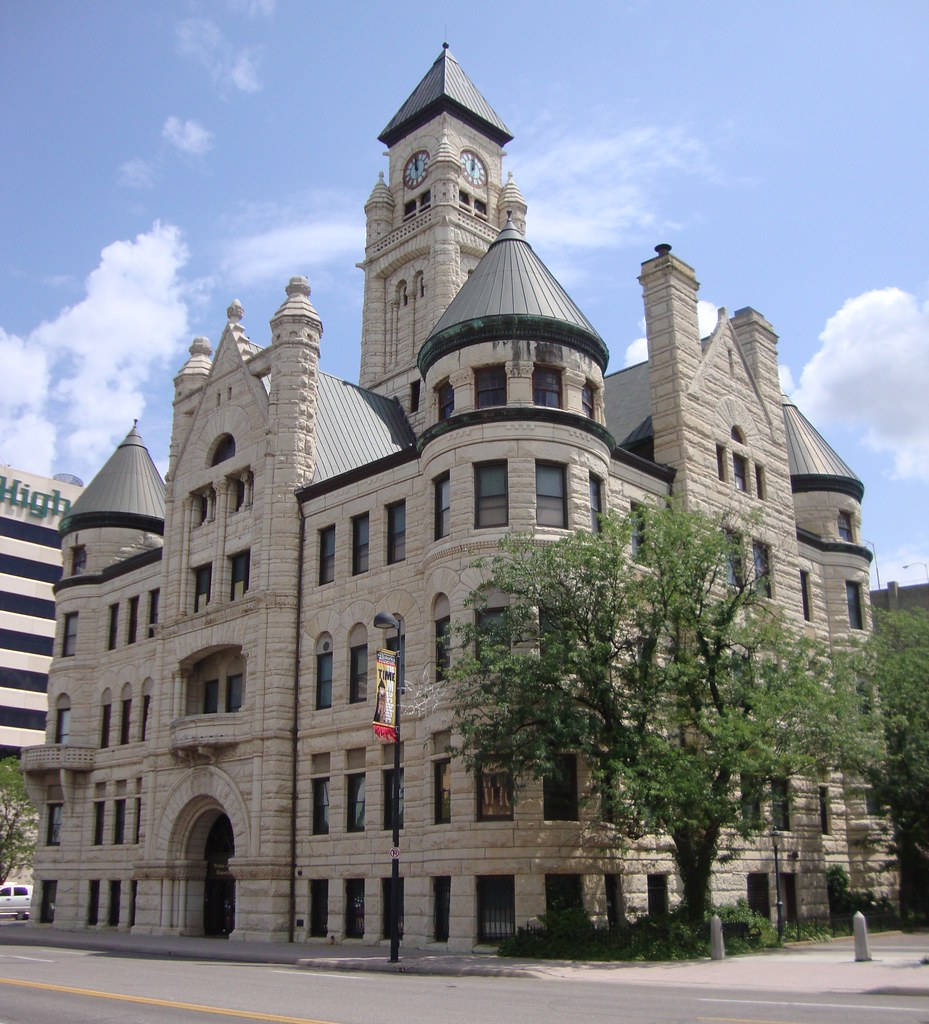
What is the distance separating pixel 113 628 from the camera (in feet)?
154

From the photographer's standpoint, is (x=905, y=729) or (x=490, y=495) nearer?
(x=490, y=495)

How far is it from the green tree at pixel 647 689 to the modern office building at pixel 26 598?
217ft

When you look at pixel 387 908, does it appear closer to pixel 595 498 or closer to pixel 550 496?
pixel 550 496

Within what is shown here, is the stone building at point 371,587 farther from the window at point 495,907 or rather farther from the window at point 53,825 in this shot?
the window at point 53,825

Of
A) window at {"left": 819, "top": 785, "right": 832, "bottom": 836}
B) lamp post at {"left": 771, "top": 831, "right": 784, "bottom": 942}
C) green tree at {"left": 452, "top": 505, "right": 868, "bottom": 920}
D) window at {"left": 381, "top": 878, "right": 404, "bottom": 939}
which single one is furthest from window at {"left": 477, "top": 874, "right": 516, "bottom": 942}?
window at {"left": 819, "top": 785, "right": 832, "bottom": 836}

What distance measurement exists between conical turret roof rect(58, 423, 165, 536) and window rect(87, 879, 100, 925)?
15.2 meters

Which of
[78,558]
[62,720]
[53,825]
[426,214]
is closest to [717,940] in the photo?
[53,825]

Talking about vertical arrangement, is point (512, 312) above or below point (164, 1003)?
above

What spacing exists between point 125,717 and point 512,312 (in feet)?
81.4

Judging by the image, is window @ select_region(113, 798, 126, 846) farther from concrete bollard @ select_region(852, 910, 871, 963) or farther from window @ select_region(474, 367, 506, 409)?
concrete bollard @ select_region(852, 910, 871, 963)

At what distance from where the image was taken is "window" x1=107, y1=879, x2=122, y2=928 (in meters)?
41.6

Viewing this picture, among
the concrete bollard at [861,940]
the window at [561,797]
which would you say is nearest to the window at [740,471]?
the window at [561,797]

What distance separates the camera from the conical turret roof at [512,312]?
30922 mm

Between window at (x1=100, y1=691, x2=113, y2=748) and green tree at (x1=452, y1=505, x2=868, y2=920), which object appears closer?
green tree at (x1=452, y1=505, x2=868, y2=920)
